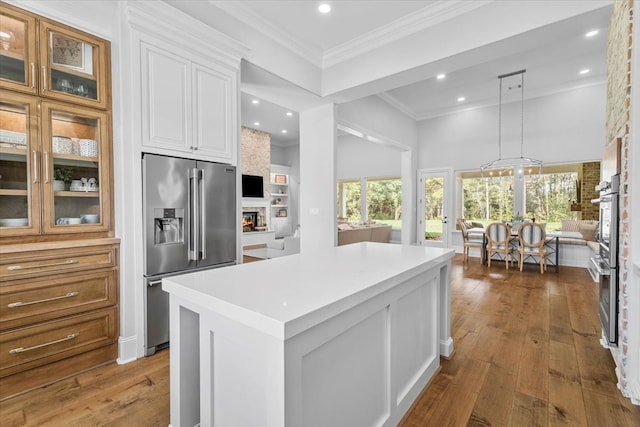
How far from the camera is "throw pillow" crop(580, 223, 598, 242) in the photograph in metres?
5.67

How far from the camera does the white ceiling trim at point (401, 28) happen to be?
3170 mm

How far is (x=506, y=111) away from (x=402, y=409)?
7.14 m

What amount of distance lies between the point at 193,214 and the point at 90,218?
0.77 meters

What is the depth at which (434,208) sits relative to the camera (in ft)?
25.8

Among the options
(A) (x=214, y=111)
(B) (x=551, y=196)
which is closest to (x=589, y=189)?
(B) (x=551, y=196)

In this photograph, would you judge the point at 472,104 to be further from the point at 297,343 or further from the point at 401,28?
the point at 297,343

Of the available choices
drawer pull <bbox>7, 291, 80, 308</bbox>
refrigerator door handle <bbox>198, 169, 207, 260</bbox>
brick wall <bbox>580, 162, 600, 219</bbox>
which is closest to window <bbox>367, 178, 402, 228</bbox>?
brick wall <bbox>580, 162, 600, 219</bbox>

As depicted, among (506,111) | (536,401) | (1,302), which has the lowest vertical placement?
(536,401)

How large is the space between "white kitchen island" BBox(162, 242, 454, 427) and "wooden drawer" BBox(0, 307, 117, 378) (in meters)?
1.33

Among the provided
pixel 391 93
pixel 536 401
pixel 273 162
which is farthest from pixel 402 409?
pixel 273 162

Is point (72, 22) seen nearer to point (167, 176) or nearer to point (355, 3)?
point (167, 176)

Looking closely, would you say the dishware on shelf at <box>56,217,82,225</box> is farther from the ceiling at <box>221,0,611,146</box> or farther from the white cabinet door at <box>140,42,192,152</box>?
the ceiling at <box>221,0,611,146</box>

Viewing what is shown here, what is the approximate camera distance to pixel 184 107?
2.65 m

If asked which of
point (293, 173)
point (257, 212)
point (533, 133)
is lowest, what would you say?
point (257, 212)
